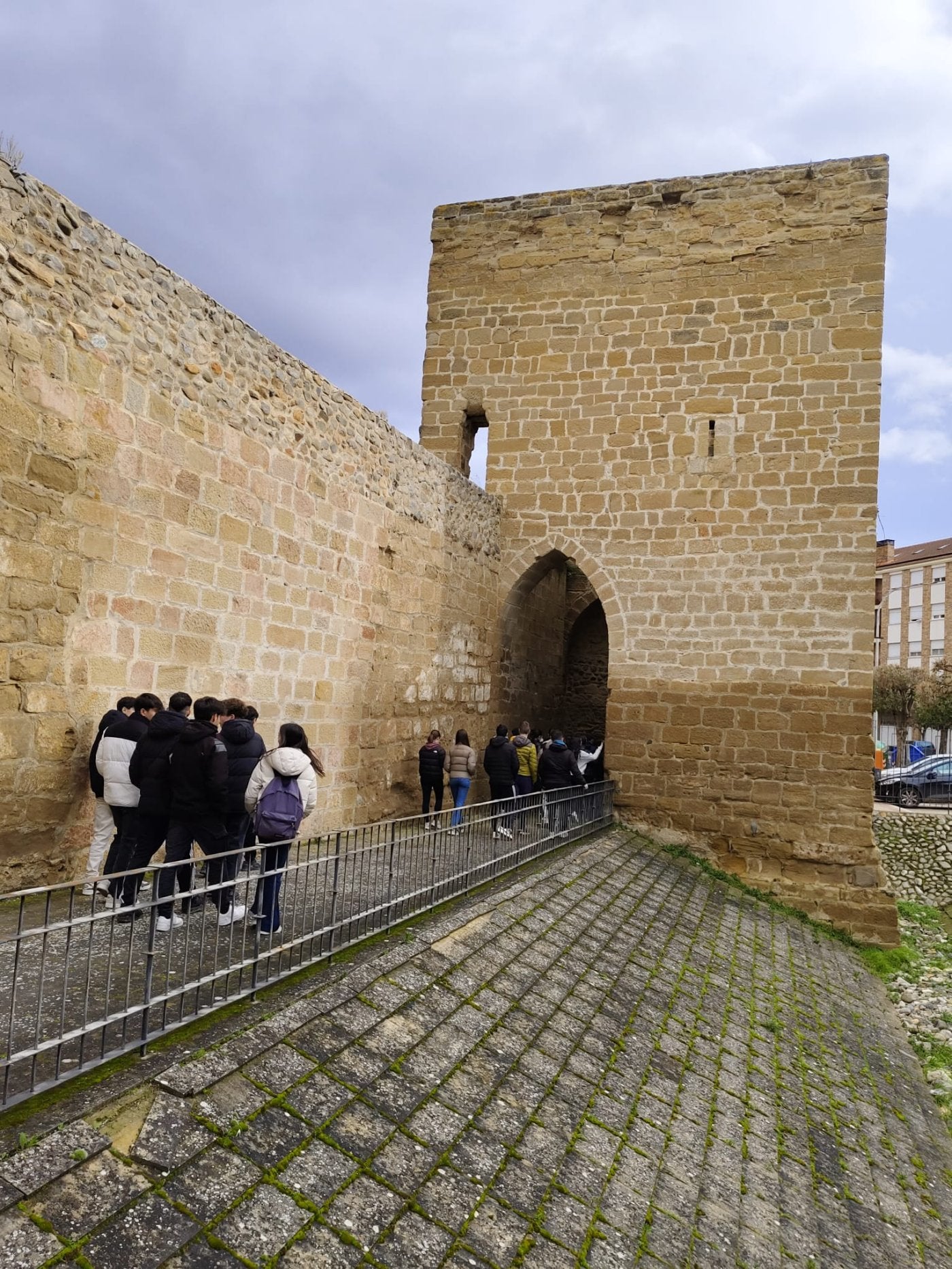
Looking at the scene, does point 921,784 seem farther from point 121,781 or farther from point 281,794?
point 121,781

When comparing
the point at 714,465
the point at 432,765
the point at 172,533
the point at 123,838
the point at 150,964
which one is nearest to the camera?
the point at 150,964

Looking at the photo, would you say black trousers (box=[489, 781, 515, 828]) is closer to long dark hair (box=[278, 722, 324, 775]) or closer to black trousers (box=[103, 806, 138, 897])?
long dark hair (box=[278, 722, 324, 775])

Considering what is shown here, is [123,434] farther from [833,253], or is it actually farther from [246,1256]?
[833,253]

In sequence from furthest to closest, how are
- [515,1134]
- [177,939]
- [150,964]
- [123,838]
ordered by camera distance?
[123,838] < [177,939] < [515,1134] < [150,964]

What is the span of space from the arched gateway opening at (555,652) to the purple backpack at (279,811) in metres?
7.53

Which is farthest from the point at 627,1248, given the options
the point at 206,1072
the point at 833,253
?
the point at 833,253

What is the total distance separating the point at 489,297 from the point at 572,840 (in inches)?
296

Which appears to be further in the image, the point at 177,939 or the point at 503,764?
the point at 503,764

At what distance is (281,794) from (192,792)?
1.58 ft

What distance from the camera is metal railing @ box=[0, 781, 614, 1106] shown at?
2.95 m

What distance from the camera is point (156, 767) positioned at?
4.84 meters

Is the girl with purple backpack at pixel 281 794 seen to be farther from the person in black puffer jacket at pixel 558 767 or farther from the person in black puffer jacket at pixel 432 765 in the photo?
the person in black puffer jacket at pixel 558 767

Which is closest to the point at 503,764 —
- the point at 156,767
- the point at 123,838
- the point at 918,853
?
the point at 123,838

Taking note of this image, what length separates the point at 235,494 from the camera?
6988mm
